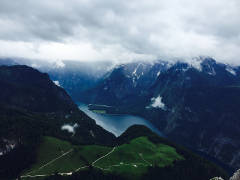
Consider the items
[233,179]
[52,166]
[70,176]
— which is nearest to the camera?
[233,179]

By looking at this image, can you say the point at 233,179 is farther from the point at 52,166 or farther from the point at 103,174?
the point at 52,166

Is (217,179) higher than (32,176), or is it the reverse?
(217,179)

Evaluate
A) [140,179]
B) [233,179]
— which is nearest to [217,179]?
[233,179]

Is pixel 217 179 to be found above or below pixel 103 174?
above

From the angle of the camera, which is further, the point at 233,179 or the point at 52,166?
the point at 52,166

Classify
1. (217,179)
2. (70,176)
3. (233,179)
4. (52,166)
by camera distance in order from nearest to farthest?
(233,179), (217,179), (70,176), (52,166)

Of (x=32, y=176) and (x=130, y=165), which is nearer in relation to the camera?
(x=32, y=176)

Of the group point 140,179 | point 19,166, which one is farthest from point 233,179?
point 19,166

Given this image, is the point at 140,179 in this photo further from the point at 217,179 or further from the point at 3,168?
the point at 3,168
